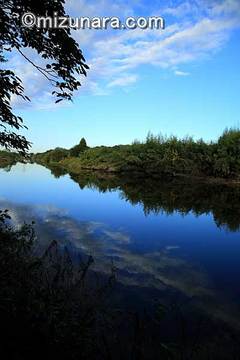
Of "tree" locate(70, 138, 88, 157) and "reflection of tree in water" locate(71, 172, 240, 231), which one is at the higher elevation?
"tree" locate(70, 138, 88, 157)

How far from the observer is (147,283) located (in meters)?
10.0

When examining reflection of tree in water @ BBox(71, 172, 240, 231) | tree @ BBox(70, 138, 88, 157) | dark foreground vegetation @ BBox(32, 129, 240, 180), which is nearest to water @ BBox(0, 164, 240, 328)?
reflection of tree in water @ BBox(71, 172, 240, 231)

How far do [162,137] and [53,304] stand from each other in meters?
54.2

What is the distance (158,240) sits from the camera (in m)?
15.4

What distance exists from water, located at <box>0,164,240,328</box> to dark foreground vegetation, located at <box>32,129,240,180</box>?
45.1 ft

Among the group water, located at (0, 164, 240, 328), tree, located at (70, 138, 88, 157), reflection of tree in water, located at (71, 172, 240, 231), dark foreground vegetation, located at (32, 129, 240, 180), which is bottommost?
water, located at (0, 164, 240, 328)


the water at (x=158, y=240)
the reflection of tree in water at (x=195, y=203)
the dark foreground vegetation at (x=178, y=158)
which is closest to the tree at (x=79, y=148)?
the dark foreground vegetation at (x=178, y=158)

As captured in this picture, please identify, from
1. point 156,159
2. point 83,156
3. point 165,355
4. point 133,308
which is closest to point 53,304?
point 165,355

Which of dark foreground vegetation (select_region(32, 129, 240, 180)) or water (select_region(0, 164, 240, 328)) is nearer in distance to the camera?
water (select_region(0, 164, 240, 328))

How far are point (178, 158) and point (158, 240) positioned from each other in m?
35.3

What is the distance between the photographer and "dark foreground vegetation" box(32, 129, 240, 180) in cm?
4219

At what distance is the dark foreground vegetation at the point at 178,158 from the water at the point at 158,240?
45.1 feet

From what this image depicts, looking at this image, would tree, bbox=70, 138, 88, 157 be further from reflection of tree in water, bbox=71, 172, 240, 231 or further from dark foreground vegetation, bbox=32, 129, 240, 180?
reflection of tree in water, bbox=71, 172, 240, 231

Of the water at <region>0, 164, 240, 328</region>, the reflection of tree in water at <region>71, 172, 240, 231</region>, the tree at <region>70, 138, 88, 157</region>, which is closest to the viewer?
the water at <region>0, 164, 240, 328</region>
